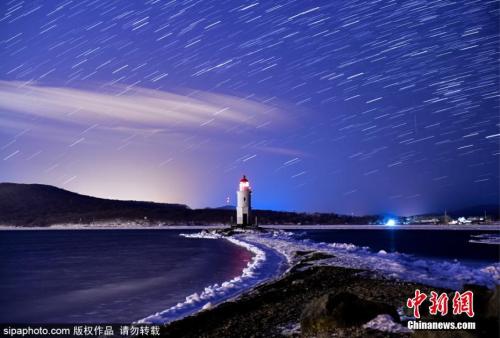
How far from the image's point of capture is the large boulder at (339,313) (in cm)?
964

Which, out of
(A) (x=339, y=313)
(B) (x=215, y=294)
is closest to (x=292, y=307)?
(A) (x=339, y=313)

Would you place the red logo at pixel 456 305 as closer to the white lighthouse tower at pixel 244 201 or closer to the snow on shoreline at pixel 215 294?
the snow on shoreline at pixel 215 294

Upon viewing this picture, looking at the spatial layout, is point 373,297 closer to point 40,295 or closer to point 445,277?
point 445,277

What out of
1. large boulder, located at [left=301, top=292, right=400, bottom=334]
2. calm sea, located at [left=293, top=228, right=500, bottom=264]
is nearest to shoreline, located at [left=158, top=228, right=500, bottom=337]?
large boulder, located at [left=301, top=292, right=400, bottom=334]

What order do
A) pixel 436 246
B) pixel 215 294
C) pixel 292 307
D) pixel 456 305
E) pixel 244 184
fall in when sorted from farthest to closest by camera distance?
1. pixel 244 184
2. pixel 436 246
3. pixel 215 294
4. pixel 292 307
5. pixel 456 305

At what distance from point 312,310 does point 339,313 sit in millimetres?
639

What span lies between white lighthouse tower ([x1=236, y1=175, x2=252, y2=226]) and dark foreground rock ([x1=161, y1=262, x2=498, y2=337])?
61361 millimetres

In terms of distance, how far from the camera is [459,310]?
27.9 feet

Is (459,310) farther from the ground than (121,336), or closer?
farther from the ground

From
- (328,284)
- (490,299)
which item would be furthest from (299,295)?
(490,299)

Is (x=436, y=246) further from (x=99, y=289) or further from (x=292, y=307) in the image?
(x=292, y=307)

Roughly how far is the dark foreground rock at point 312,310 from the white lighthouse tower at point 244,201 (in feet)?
201

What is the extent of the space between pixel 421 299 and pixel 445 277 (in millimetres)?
10975

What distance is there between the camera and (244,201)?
276ft
